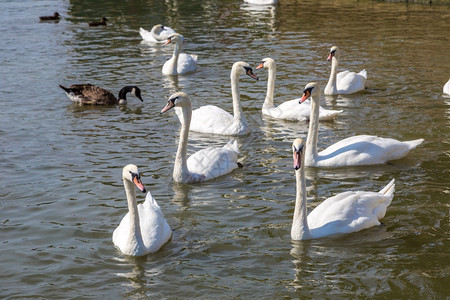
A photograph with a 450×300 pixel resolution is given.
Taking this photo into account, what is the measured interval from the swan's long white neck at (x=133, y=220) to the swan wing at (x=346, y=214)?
2.02 metres

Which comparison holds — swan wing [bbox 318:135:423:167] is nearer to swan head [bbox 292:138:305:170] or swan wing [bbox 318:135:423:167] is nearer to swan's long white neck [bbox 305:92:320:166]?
swan's long white neck [bbox 305:92:320:166]

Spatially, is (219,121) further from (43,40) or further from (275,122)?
(43,40)

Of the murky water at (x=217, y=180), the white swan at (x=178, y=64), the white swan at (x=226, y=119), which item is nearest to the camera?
the murky water at (x=217, y=180)

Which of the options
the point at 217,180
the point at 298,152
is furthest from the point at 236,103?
the point at 298,152

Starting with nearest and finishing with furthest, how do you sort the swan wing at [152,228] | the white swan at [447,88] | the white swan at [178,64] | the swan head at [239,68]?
the swan wing at [152,228] < the swan head at [239,68] < the white swan at [447,88] < the white swan at [178,64]

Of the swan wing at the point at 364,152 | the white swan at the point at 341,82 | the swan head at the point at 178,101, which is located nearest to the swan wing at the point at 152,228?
the swan head at the point at 178,101

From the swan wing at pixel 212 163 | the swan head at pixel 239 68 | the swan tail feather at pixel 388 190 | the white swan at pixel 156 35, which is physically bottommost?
the white swan at pixel 156 35

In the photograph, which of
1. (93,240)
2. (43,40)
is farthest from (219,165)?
(43,40)

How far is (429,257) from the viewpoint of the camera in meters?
8.02

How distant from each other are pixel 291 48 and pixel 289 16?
24.4 feet

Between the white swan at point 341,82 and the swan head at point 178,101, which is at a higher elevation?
the swan head at point 178,101

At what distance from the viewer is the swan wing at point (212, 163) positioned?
10.7 meters

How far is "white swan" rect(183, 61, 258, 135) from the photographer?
1301cm

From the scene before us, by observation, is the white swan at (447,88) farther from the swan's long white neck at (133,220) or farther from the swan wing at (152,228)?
the swan's long white neck at (133,220)
